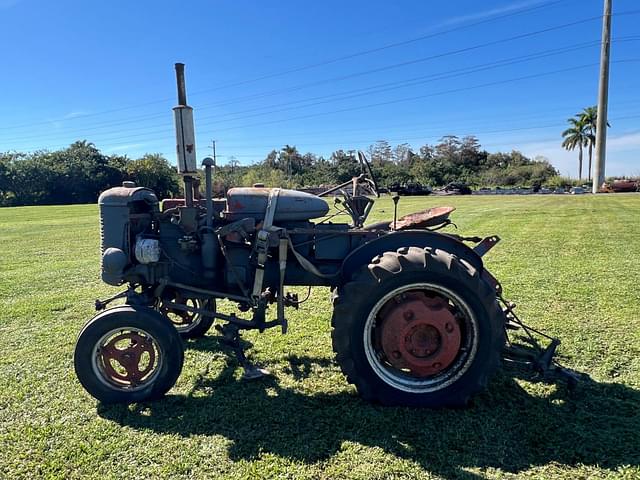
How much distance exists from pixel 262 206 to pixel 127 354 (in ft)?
4.96

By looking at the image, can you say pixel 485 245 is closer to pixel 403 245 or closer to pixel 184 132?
pixel 403 245

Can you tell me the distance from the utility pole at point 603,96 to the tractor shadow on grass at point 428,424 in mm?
51552

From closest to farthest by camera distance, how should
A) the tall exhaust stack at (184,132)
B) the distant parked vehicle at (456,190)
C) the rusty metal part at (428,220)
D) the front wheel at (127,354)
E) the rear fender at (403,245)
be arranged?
the front wheel at (127,354)
the tall exhaust stack at (184,132)
the rear fender at (403,245)
the rusty metal part at (428,220)
the distant parked vehicle at (456,190)

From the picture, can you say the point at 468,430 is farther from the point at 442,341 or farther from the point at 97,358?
the point at 97,358

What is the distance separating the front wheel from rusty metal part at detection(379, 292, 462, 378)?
157 centimetres

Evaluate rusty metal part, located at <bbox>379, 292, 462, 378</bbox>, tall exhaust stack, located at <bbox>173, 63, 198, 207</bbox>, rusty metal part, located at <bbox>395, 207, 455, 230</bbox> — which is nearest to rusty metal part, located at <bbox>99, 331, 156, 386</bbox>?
tall exhaust stack, located at <bbox>173, 63, 198, 207</bbox>

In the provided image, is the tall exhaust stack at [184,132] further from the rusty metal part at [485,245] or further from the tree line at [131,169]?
the tree line at [131,169]

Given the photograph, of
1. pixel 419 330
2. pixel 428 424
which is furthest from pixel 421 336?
pixel 428 424

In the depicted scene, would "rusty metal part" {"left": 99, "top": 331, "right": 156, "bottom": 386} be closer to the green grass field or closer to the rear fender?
the green grass field

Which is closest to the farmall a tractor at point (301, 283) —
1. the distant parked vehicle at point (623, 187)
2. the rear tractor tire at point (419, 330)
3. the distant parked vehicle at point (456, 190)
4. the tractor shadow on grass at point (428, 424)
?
the rear tractor tire at point (419, 330)

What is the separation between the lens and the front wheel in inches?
128

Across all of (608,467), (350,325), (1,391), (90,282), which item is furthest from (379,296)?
(90,282)

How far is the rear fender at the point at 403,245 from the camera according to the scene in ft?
11.6

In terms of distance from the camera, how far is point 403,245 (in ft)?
11.6
